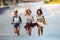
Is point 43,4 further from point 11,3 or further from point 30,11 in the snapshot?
point 11,3

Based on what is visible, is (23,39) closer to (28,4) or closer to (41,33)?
(41,33)

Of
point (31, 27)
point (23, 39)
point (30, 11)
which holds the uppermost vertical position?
point (30, 11)

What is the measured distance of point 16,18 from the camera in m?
1.52

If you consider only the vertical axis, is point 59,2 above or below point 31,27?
above

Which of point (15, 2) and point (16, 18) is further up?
point (15, 2)

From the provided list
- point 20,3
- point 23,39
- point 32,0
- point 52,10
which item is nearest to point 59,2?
point 52,10

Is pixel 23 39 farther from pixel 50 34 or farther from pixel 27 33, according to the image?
pixel 50 34

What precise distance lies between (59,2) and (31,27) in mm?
326

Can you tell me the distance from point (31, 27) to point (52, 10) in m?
0.24

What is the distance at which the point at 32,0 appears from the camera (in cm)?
148

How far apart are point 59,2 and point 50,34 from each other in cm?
29

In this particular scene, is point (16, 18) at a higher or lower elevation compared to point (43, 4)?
lower

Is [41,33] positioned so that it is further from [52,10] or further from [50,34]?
[52,10]

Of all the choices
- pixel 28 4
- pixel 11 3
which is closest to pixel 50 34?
pixel 28 4
